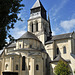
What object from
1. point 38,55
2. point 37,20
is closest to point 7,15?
point 38,55

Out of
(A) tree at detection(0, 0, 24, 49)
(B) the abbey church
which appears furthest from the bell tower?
(A) tree at detection(0, 0, 24, 49)

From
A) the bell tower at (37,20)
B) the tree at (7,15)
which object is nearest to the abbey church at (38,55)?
the bell tower at (37,20)

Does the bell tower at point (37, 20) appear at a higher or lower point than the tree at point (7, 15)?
higher

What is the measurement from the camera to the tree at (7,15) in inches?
490

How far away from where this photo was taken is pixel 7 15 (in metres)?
13.1

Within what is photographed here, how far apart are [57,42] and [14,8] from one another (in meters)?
29.7

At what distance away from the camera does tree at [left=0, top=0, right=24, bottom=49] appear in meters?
12.4

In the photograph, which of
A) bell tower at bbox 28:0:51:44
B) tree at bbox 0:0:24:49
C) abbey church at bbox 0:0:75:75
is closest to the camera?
tree at bbox 0:0:24:49

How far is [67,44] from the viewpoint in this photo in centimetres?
3938

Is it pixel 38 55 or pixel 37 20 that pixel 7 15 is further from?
pixel 37 20

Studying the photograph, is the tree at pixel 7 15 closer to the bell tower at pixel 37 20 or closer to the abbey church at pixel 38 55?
the abbey church at pixel 38 55

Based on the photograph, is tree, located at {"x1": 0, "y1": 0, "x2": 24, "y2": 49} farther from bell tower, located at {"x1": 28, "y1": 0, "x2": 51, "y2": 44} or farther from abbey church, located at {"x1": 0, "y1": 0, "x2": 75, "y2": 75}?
bell tower, located at {"x1": 28, "y1": 0, "x2": 51, "y2": 44}

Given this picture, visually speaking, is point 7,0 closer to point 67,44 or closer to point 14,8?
point 14,8

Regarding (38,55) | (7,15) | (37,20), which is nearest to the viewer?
(7,15)
